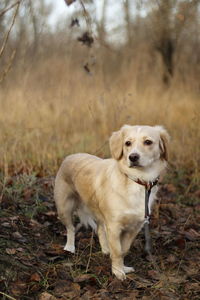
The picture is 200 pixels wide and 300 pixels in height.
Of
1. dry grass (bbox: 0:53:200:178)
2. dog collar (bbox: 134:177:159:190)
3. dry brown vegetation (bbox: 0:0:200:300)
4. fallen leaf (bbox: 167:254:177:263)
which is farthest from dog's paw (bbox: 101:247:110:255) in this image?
dry grass (bbox: 0:53:200:178)

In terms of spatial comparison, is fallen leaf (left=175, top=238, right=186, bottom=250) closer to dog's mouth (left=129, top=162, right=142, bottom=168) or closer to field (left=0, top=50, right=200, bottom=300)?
field (left=0, top=50, right=200, bottom=300)

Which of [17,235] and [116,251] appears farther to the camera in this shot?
[17,235]

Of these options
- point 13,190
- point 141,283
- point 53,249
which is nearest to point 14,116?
point 13,190

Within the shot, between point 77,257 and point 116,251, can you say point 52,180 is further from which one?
point 116,251

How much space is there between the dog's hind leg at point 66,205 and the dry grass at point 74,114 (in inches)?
49.4

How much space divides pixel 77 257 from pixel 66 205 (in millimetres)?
581

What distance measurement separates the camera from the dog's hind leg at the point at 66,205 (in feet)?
12.2

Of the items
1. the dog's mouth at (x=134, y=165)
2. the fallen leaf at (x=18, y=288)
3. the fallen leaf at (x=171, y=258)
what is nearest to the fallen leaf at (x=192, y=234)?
the fallen leaf at (x=171, y=258)

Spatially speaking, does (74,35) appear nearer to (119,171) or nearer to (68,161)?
(68,161)

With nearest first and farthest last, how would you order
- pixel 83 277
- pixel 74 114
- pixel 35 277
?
1. pixel 35 277
2. pixel 83 277
3. pixel 74 114

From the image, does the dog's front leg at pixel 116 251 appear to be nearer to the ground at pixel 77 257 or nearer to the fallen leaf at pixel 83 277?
the ground at pixel 77 257

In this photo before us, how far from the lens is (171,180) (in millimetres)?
5613

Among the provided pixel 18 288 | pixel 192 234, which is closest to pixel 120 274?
pixel 18 288

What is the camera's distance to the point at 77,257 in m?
3.27
